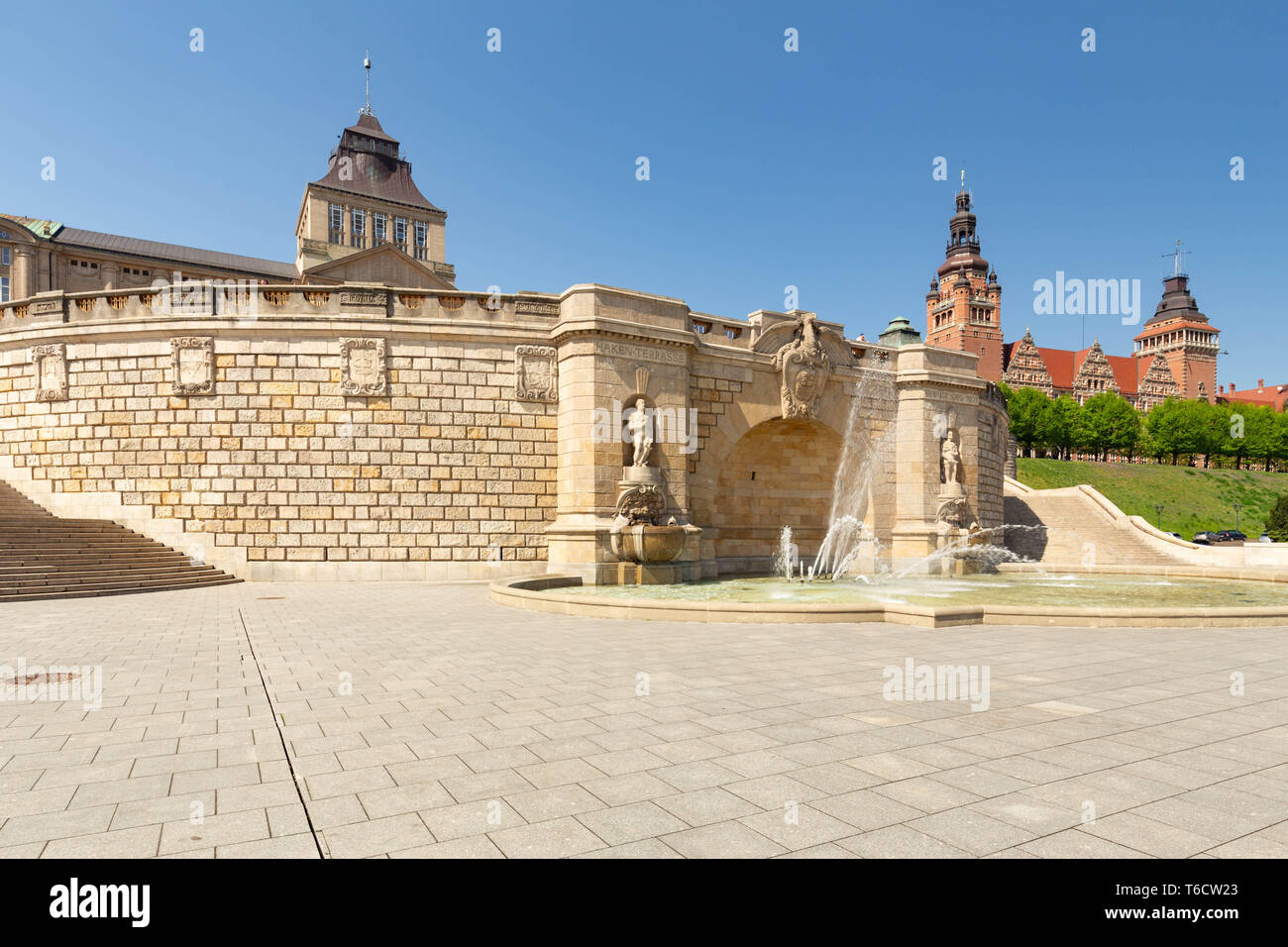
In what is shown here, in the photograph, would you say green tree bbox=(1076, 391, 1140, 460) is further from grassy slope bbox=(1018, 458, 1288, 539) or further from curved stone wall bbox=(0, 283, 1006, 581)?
curved stone wall bbox=(0, 283, 1006, 581)

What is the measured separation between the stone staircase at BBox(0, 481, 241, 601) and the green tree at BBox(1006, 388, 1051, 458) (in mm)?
87952

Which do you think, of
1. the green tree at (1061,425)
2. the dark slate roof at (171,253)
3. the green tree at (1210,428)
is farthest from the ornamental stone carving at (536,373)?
the green tree at (1210,428)

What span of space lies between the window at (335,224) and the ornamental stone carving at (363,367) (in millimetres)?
59262

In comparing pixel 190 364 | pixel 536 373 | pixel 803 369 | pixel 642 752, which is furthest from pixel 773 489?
pixel 642 752

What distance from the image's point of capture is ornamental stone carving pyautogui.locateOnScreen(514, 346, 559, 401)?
20.0 metres

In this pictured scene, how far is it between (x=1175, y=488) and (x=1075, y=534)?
58.0 metres

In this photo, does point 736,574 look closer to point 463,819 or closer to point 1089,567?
point 1089,567

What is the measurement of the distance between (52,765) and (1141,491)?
90.1m

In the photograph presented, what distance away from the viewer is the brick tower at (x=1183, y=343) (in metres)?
116

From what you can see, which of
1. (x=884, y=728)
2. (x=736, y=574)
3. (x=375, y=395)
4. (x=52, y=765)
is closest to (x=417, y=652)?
(x=52, y=765)

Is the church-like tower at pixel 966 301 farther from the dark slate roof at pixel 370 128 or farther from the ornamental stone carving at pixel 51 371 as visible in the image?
the ornamental stone carving at pixel 51 371

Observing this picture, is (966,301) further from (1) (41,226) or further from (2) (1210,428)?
(1) (41,226)

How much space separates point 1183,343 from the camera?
11700cm

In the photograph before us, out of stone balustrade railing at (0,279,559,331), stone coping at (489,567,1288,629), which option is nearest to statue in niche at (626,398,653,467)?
stone balustrade railing at (0,279,559,331)
